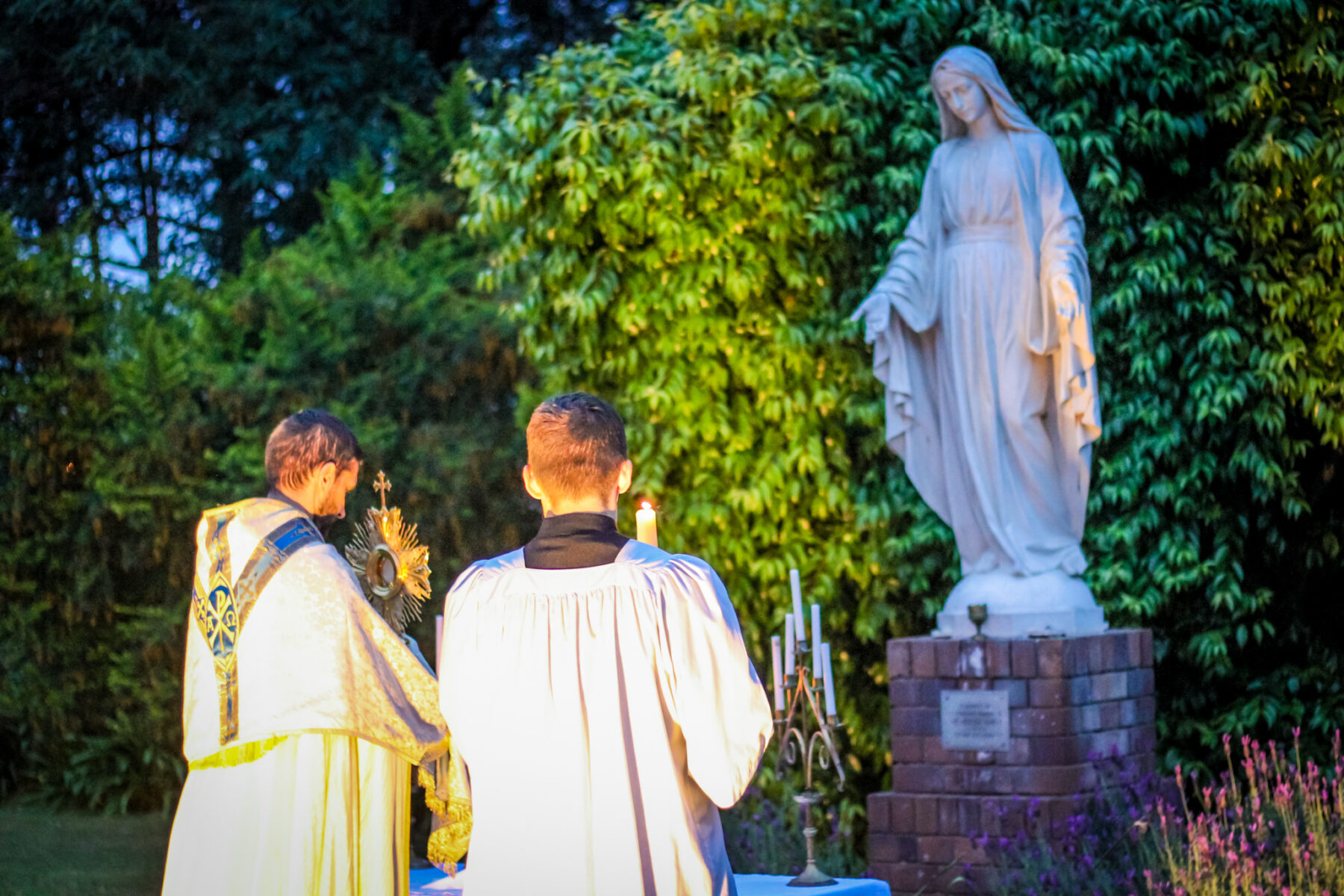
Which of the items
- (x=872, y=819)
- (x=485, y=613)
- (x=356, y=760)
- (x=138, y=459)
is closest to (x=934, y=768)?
(x=872, y=819)

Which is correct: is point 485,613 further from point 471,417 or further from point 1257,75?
point 471,417

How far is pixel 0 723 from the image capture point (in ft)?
32.0

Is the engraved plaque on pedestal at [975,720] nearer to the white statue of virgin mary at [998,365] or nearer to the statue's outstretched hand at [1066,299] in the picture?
the white statue of virgin mary at [998,365]

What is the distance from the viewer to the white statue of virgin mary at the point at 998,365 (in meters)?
6.05

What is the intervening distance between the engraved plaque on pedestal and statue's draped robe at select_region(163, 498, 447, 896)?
2.96 m

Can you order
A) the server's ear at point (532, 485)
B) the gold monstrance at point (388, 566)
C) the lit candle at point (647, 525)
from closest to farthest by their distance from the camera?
1. the server's ear at point (532, 485)
2. the lit candle at point (647, 525)
3. the gold monstrance at point (388, 566)

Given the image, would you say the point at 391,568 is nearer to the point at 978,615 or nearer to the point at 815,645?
the point at 815,645

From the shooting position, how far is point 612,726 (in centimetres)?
266

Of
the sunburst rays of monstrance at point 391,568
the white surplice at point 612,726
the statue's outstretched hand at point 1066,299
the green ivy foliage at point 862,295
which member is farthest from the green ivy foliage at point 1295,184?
the white surplice at point 612,726

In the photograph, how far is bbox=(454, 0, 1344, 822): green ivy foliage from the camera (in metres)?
7.29

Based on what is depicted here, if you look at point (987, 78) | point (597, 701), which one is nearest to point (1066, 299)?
point (987, 78)

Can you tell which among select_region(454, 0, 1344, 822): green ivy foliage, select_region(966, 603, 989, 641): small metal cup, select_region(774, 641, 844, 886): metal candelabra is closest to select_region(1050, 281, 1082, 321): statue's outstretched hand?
select_region(966, 603, 989, 641): small metal cup

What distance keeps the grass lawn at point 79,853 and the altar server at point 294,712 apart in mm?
4292

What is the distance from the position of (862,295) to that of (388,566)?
174 inches
